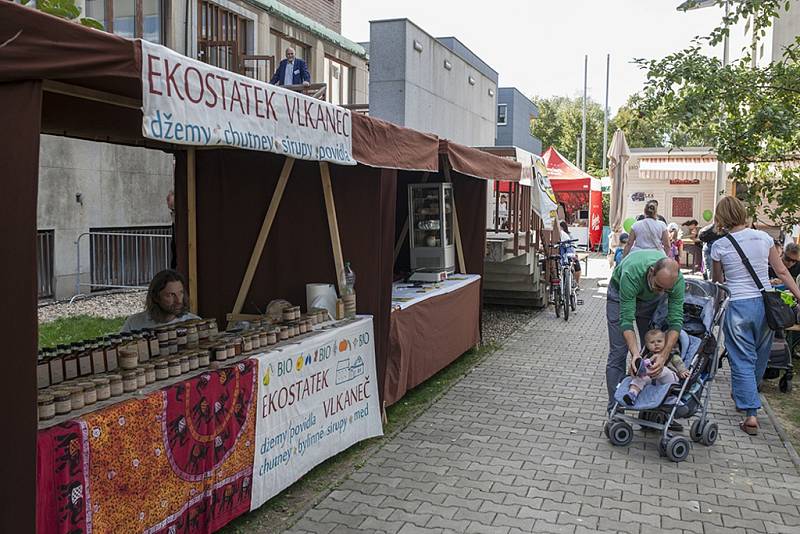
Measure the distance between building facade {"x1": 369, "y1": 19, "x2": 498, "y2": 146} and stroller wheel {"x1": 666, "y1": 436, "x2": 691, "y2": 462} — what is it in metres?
9.53

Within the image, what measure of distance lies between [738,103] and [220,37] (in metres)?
10.8

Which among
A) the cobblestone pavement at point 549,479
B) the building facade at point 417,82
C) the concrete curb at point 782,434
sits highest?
the building facade at point 417,82

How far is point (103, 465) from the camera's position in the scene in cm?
323

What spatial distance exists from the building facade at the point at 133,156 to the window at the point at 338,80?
175 centimetres

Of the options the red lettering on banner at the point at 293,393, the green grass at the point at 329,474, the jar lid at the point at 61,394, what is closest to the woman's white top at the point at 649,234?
the green grass at the point at 329,474

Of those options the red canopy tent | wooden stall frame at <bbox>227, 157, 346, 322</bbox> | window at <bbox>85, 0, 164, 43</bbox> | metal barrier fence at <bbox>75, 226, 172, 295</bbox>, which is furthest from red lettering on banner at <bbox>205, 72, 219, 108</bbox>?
the red canopy tent

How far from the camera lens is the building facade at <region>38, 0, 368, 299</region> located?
12.3 metres

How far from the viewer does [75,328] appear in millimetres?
9945

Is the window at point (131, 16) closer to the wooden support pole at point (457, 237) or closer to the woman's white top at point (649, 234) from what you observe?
the wooden support pole at point (457, 237)

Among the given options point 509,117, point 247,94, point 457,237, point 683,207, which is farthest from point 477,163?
point 509,117

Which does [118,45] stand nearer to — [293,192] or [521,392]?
[293,192]

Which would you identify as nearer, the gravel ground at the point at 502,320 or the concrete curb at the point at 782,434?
the concrete curb at the point at 782,434

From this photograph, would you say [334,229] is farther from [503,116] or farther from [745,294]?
[503,116]

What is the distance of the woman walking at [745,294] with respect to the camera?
632 centimetres
